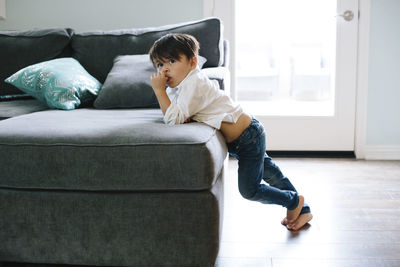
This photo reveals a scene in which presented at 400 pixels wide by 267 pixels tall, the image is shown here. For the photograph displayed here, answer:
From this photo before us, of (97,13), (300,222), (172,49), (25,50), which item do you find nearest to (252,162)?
(300,222)

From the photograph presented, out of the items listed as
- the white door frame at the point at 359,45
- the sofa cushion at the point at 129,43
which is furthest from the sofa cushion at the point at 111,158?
the white door frame at the point at 359,45

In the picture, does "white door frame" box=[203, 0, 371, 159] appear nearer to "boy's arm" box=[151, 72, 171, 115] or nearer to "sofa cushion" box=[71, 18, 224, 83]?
"sofa cushion" box=[71, 18, 224, 83]

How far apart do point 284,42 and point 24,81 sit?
1.99 m

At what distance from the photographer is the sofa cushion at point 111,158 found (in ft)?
4.29

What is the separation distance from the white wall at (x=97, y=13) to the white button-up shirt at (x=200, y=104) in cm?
156

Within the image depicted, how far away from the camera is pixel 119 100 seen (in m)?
2.12

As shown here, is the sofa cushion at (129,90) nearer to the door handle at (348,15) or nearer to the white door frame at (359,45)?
the white door frame at (359,45)

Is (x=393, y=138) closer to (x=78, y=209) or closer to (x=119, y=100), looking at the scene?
(x=119, y=100)

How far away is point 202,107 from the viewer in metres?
1.57

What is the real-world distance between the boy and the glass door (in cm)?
146

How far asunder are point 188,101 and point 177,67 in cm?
14

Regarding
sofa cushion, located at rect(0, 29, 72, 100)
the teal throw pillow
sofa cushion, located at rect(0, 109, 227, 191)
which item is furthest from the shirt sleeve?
sofa cushion, located at rect(0, 29, 72, 100)

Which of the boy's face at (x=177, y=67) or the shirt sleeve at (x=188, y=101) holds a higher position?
the boy's face at (x=177, y=67)

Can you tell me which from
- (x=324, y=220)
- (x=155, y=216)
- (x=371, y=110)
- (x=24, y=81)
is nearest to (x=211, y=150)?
(x=155, y=216)
